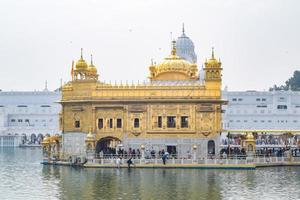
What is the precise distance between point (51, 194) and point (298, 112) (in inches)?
4085

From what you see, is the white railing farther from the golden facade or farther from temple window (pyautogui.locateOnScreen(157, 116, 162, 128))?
temple window (pyautogui.locateOnScreen(157, 116, 162, 128))

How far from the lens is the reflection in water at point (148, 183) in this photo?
118ft

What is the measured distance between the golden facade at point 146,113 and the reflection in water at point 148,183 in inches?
188

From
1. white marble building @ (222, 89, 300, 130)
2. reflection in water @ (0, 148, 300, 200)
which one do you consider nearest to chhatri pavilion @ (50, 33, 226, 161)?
reflection in water @ (0, 148, 300, 200)

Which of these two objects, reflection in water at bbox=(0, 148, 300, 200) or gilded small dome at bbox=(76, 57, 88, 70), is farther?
gilded small dome at bbox=(76, 57, 88, 70)

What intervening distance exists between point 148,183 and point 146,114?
47.8 feet

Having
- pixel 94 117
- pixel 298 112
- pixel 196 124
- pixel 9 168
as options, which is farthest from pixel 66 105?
pixel 298 112

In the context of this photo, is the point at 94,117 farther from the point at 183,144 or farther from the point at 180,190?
the point at 180,190

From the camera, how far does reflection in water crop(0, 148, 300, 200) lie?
35938mm

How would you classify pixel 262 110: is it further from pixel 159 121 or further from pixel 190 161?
pixel 190 161

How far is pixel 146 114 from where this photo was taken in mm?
55344

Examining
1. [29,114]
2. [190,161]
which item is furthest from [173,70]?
[29,114]

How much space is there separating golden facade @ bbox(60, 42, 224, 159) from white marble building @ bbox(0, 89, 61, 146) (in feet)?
277

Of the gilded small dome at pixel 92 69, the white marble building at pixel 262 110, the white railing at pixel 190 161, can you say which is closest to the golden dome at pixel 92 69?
the gilded small dome at pixel 92 69
